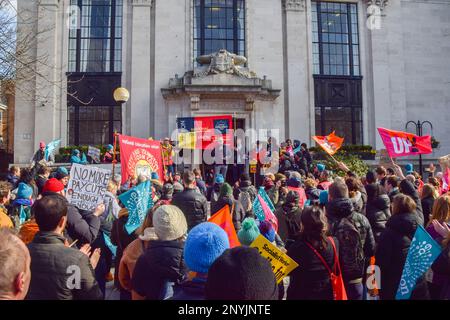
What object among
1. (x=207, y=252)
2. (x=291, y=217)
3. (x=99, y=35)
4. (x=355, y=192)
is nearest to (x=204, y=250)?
(x=207, y=252)

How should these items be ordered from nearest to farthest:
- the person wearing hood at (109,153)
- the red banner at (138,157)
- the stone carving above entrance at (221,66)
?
the red banner at (138,157), the person wearing hood at (109,153), the stone carving above entrance at (221,66)

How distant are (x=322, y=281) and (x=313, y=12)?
73.9ft

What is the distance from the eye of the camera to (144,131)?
2108 cm

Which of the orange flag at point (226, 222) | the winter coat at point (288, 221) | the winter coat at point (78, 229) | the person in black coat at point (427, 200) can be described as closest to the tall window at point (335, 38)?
the person in black coat at point (427, 200)

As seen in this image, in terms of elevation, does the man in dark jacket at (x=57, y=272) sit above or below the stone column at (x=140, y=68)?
below

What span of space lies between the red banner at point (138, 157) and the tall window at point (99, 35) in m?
14.1

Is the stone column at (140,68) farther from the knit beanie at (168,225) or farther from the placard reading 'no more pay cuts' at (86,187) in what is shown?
the knit beanie at (168,225)

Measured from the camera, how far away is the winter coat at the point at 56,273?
113 inches

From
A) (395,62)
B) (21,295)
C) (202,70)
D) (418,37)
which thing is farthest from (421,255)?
(418,37)

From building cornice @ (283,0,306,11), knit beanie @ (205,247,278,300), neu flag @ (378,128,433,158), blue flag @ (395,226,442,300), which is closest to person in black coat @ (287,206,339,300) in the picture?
blue flag @ (395,226,442,300)

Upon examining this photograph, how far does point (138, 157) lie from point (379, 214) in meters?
5.41

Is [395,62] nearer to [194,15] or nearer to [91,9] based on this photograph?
[194,15]

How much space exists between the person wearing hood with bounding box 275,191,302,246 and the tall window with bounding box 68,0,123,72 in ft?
59.7

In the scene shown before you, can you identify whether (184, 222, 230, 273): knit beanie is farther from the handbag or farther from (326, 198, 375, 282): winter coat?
(326, 198, 375, 282): winter coat
